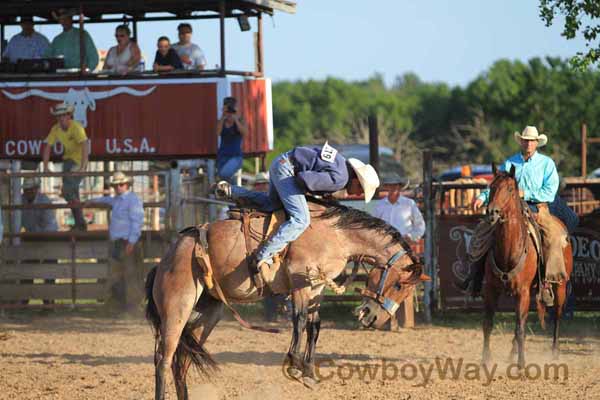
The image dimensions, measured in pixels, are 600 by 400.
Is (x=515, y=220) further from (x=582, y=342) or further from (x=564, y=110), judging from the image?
(x=564, y=110)

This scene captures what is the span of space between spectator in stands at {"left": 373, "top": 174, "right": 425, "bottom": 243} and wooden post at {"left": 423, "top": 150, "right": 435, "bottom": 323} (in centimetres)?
41

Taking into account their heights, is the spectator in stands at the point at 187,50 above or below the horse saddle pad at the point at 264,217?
above

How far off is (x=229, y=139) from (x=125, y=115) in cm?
227

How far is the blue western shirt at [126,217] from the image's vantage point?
14.5 m

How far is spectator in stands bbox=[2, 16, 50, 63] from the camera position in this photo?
704 inches

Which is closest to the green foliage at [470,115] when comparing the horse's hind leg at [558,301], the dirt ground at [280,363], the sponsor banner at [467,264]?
the sponsor banner at [467,264]

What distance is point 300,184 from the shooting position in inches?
336

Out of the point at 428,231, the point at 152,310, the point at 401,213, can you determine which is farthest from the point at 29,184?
the point at 152,310

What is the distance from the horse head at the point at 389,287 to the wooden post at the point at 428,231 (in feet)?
17.7

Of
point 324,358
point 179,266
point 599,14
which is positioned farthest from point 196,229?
point 599,14

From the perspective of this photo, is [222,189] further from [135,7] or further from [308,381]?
[135,7]

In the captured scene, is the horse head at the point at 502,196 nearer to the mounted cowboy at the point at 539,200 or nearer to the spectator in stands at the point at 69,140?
the mounted cowboy at the point at 539,200

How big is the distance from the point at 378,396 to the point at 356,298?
539cm

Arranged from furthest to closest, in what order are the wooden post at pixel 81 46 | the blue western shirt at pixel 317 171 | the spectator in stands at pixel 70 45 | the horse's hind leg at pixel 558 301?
1. the spectator in stands at pixel 70 45
2. the wooden post at pixel 81 46
3. the horse's hind leg at pixel 558 301
4. the blue western shirt at pixel 317 171
